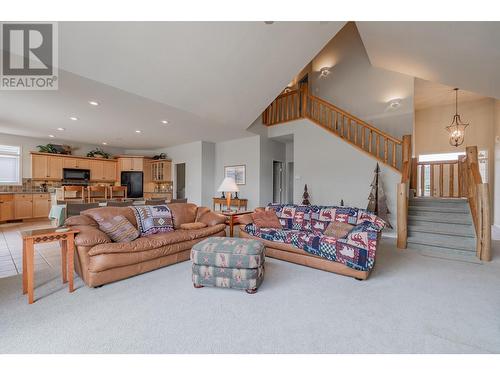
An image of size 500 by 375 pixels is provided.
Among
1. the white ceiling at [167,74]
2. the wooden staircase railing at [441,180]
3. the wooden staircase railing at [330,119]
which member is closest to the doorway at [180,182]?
the white ceiling at [167,74]

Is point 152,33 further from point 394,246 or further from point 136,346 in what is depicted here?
point 394,246

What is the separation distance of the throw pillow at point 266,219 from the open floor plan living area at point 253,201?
0.03m

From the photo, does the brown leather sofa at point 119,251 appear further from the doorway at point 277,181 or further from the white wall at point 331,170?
the doorway at point 277,181

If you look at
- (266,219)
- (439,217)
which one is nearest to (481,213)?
(439,217)

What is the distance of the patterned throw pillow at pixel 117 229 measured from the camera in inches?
107

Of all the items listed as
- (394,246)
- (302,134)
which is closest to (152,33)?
(302,134)

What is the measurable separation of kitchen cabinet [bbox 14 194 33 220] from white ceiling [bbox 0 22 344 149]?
1863 millimetres

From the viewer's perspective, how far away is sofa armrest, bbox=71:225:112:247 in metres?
2.32

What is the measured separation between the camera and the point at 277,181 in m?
7.57

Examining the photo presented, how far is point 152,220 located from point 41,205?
5.80 metres

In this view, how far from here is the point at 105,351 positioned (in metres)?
1.43

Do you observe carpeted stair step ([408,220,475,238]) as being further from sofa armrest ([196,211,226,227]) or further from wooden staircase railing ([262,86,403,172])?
sofa armrest ([196,211,226,227])

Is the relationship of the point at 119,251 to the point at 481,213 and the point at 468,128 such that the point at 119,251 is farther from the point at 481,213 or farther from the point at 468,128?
the point at 468,128

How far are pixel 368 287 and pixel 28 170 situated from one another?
30.6 ft
